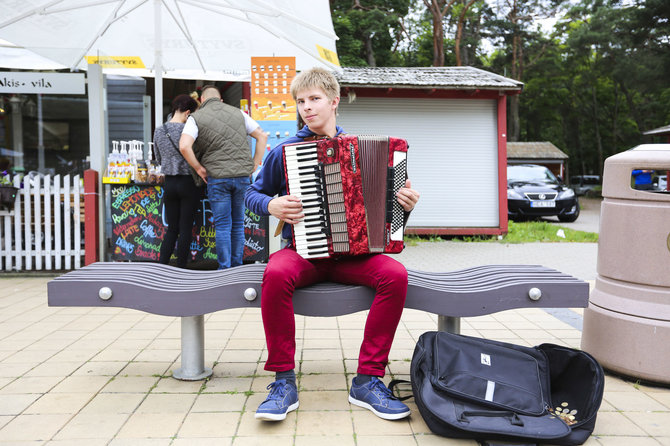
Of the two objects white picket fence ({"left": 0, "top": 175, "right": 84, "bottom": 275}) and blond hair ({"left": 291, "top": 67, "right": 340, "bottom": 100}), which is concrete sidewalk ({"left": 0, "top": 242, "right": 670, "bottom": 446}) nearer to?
white picket fence ({"left": 0, "top": 175, "right": 84, "bottom": 275})

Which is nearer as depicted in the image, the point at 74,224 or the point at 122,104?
the point at 74,224

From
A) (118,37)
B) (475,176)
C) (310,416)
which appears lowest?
(310,416)

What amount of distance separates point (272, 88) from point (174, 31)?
57.0 inches

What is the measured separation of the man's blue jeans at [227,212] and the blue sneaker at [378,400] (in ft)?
10.5

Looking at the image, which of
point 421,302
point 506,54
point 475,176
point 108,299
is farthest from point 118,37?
point 506,54

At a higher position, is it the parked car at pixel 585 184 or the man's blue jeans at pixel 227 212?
the parked car at pixel 585 184

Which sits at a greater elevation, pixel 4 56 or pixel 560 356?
pixel 4 56

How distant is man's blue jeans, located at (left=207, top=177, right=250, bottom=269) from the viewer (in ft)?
18.6

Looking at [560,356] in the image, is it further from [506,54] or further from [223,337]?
[506,54]

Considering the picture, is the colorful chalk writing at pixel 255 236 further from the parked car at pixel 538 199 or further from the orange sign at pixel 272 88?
the parked car at pixel 538 199

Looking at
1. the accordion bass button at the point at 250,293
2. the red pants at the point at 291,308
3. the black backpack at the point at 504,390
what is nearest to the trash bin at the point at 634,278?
→ the black backpack at the point at 504,390

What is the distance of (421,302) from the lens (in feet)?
9.59

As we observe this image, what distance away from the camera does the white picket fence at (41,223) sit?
640cm

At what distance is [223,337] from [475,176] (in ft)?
27.2
